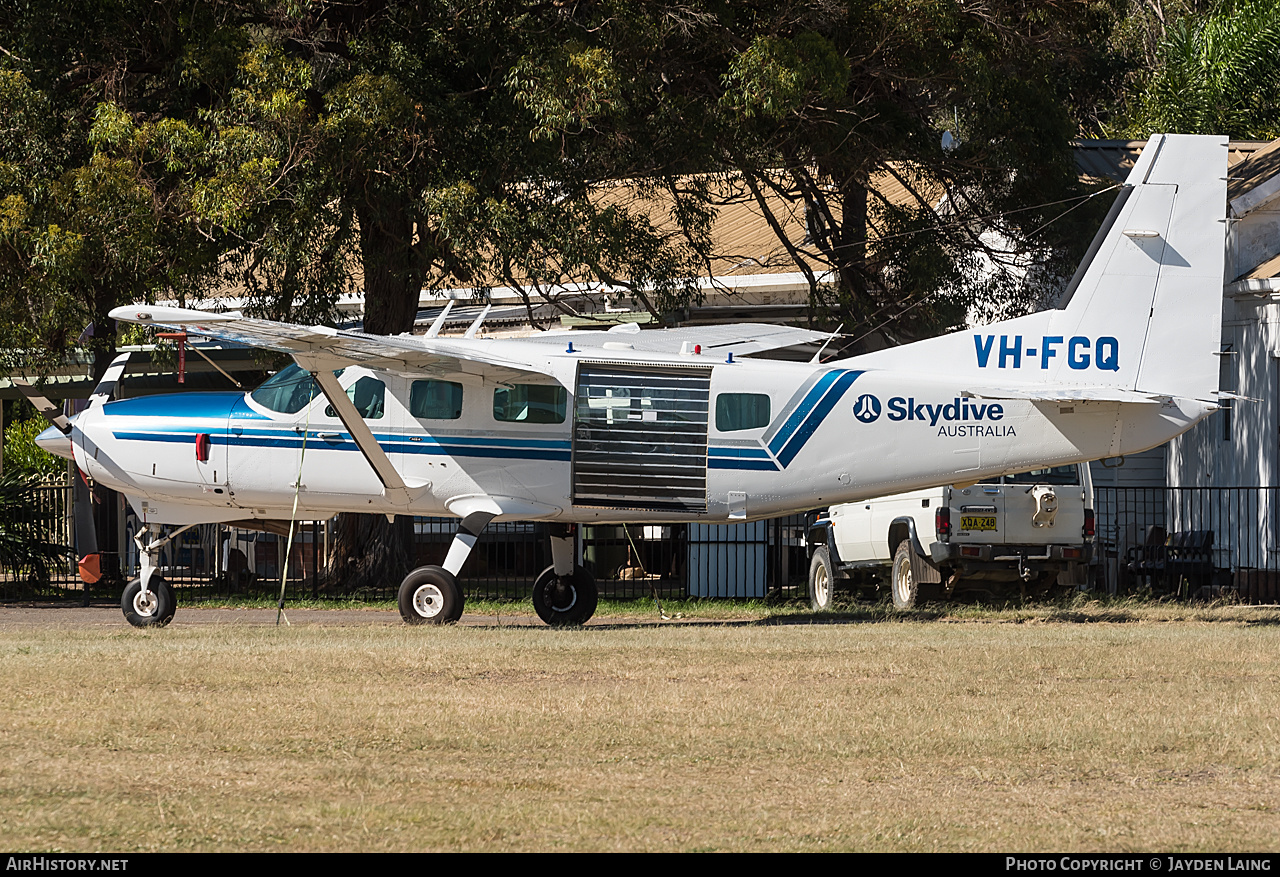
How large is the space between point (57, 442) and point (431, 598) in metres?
4.60

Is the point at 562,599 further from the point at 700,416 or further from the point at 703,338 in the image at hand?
the point at 703,338

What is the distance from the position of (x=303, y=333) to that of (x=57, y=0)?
8.01 m

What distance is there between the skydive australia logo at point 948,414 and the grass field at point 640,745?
2612 millimetres

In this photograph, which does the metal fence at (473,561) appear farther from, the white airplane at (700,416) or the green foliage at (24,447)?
the green foliage at (24,447)

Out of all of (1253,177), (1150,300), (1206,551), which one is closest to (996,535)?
(1150,300)

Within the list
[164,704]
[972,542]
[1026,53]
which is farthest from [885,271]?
[164,704]

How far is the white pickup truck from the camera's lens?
1809 centimetres

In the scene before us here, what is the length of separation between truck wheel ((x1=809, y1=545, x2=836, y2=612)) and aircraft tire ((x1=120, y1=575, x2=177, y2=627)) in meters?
8.93

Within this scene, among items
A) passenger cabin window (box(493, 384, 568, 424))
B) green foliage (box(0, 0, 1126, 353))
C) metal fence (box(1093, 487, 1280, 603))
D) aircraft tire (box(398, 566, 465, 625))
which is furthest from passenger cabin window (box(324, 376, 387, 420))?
metal fence (box(1093, 487, 1280, 603))

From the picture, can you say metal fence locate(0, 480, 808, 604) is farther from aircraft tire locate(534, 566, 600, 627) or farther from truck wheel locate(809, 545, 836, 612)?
aircraft tire locate(534, 566, 600, 627)

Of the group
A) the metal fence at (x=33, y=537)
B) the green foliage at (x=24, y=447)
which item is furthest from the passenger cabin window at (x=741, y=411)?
the green foliage at (x=24, y=447)

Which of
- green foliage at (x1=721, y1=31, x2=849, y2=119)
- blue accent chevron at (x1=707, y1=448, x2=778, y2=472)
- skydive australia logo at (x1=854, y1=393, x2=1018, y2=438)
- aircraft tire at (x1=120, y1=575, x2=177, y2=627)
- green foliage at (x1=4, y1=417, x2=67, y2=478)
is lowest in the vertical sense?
aircraft tire at (x1=120, y1=575, x2=177, y2=627)

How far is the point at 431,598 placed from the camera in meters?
15.2

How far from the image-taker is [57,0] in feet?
61.6
